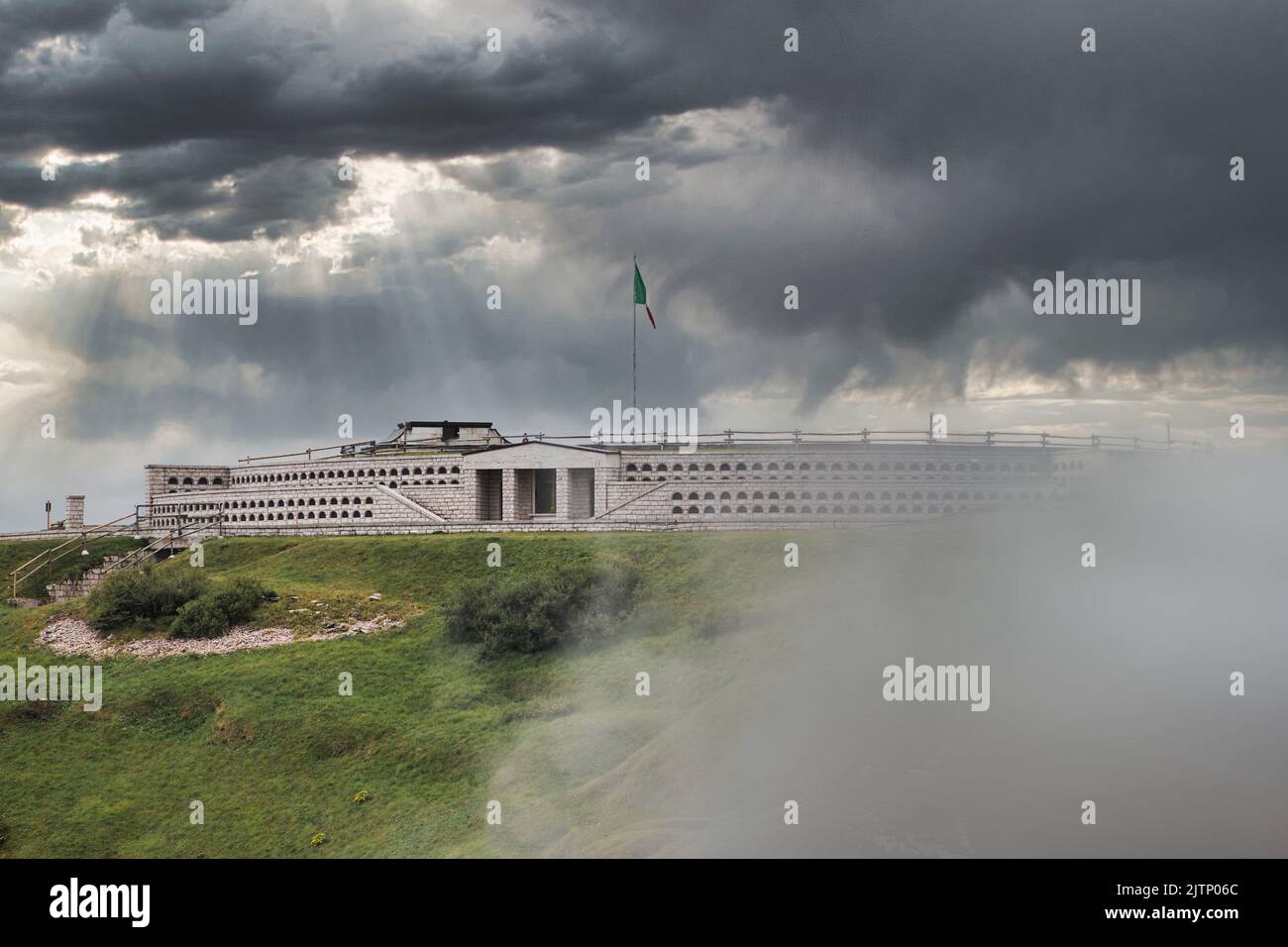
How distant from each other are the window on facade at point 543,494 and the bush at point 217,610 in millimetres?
23672

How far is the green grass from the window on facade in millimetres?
22075

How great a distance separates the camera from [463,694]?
3344cm

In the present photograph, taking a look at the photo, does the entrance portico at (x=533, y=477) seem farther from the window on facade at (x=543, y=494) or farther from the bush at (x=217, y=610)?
the bush at (x=217, y=610)

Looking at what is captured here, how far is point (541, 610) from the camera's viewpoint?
3706 cm

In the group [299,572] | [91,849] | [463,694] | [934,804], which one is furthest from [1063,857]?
[299,572]

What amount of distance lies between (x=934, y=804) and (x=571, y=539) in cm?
3296

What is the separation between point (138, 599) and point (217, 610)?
441cm

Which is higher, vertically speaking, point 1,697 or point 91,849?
point 1,697

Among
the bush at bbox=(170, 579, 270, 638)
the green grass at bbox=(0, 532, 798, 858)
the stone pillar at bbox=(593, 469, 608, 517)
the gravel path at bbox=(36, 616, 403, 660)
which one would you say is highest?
the stone pillar at bbox=(593, 469, 608, 517)

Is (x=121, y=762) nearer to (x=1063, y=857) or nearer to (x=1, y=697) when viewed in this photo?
(x=1, y=697)

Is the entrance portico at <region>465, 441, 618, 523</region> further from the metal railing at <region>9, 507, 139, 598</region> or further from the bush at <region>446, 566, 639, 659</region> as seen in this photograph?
the metal railing at <region>9, 507, 139, 598</region>

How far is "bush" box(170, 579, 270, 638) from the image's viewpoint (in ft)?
134

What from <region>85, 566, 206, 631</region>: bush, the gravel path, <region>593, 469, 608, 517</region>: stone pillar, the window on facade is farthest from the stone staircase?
<region>593, 469, 608, 517</region>: stone pillar

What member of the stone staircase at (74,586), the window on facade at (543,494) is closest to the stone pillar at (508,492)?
the window on facade at (543,494)
